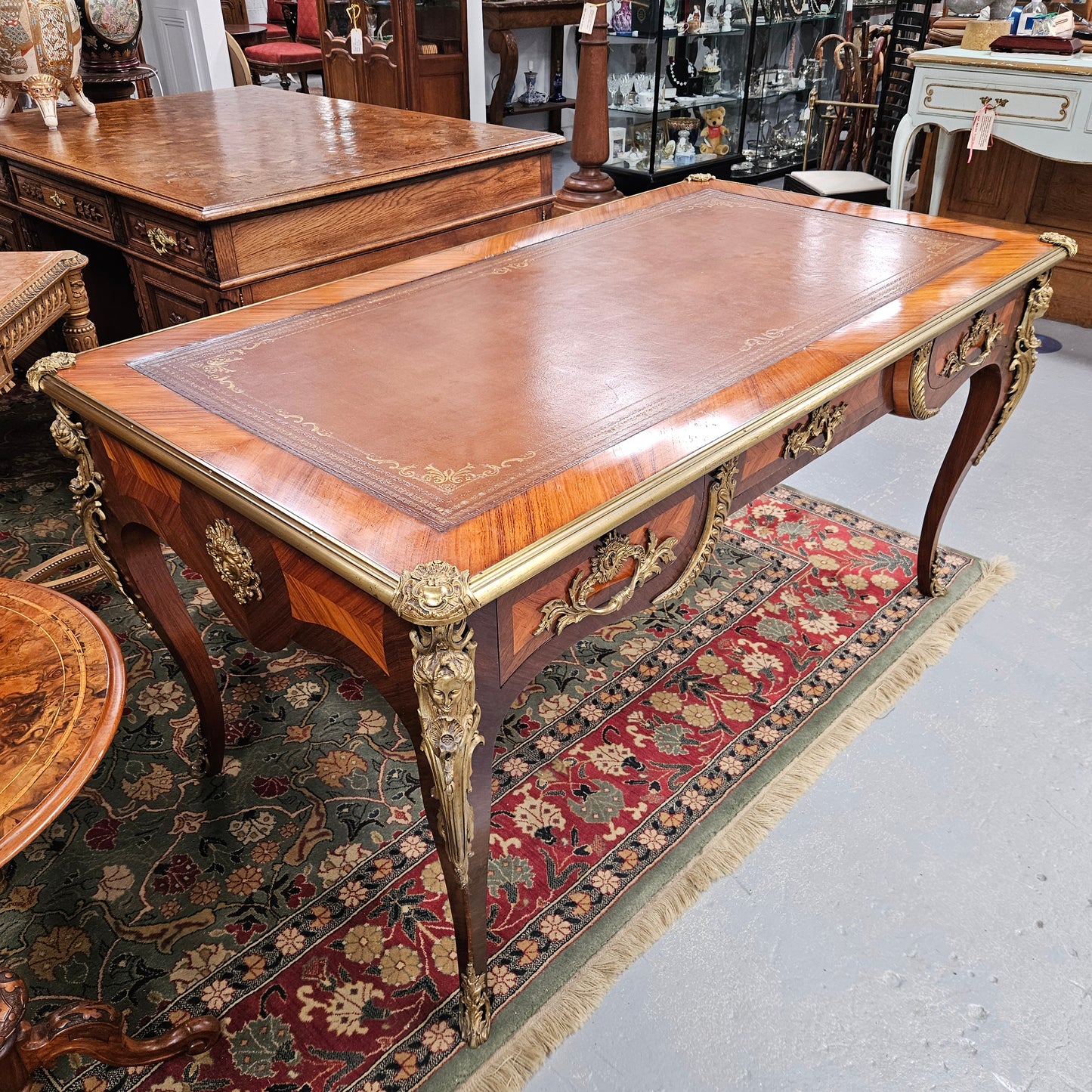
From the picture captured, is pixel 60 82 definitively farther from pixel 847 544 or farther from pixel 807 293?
pixel 847 544

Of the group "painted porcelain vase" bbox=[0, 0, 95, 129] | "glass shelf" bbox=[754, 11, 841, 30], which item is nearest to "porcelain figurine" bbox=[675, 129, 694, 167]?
"glass shelf" bbox=[754, 11, 841, 30]

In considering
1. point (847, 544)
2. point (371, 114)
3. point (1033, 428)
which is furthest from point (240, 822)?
point (1033, 428)

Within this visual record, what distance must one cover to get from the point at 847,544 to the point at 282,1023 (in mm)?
1960

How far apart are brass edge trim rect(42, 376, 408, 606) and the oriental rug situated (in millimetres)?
861

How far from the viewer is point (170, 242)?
2.24 m

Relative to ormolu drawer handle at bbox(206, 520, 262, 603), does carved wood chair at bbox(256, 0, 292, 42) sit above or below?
above

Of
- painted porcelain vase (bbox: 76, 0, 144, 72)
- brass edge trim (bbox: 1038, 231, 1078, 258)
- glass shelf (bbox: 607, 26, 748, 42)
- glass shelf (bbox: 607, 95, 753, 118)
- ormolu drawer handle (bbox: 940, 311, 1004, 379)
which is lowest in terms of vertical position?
glass shelf (bbox: 607, 95, 753, 118)

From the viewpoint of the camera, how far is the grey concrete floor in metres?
1.44

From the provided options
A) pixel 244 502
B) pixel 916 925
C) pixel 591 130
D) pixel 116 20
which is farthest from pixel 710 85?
pixel 244 502

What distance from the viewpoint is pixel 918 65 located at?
3.80m

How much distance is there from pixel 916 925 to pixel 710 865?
0.37 m

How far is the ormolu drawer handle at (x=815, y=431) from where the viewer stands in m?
1.50

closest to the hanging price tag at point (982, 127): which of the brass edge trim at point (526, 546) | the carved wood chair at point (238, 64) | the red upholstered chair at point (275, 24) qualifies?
the brass edge trim at point (526, 546)

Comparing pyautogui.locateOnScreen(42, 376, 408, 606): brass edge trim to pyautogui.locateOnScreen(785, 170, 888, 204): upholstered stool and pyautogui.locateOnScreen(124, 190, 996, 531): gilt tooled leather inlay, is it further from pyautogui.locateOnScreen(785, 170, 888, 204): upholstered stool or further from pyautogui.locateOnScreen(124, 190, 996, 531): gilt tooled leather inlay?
pyautogui.locateOnScreen(785, 170, 888, 204): upholstered stool
